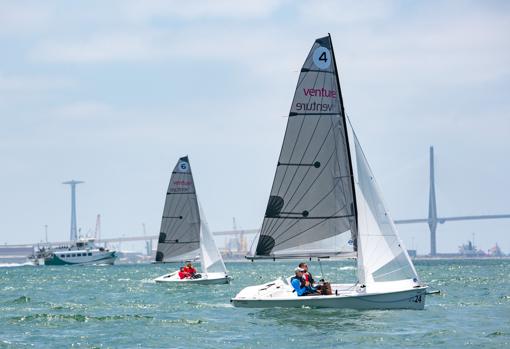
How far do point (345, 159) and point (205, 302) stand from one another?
11461mm

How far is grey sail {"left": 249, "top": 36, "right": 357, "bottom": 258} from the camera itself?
1308 inches

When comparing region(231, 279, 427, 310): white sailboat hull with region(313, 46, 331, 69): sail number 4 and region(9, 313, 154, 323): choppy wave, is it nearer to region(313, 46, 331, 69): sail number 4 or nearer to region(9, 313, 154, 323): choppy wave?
region(9, 313, 154, 323): choppy wave

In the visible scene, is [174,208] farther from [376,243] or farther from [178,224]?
[376,243]

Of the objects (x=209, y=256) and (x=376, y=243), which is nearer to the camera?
(x=376, y=243)

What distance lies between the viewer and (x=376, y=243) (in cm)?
3269

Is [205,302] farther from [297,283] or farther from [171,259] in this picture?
[171,259]

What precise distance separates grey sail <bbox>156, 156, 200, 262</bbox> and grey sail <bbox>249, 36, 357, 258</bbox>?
32236 mm

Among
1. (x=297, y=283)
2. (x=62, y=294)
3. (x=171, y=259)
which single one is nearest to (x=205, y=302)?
(x=297, y=283)

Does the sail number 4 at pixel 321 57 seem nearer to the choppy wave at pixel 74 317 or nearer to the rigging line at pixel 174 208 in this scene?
the choppy wave at pixel 74 317

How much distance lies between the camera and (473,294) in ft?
154

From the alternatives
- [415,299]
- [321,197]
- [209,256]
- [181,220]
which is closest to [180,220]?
[181,220]

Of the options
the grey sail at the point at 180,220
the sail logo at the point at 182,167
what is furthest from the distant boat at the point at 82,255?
the sail logo at the point at 182,167

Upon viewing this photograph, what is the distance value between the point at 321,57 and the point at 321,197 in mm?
4367

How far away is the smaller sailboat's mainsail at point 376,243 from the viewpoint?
32.5m
